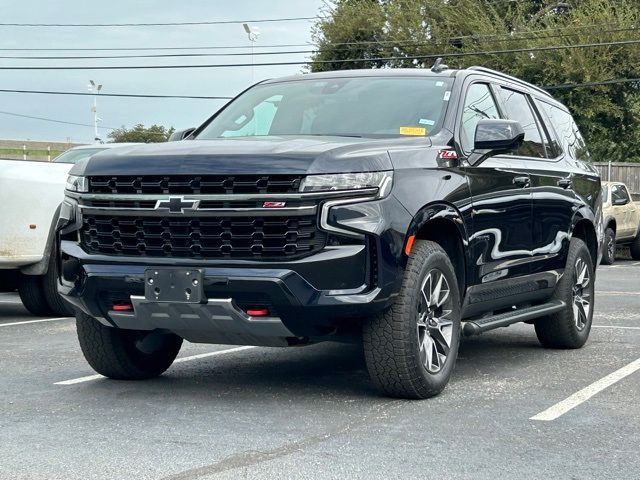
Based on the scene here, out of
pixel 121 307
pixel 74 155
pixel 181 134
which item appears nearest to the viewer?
pixel 121 307

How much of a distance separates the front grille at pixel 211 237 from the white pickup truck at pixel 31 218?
448cm

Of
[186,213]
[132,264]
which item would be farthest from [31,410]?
[186,213]

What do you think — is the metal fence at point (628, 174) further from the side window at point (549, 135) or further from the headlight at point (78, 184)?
the headlight at point (78, 184)

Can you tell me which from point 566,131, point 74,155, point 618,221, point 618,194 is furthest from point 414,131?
point 618,194

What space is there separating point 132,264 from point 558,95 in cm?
3352

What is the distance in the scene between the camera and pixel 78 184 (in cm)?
654

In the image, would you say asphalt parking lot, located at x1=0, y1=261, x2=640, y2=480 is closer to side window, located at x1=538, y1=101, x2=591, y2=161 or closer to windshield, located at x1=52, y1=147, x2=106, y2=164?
side window, located at x1=538, y1=101, x2=591, y2=161

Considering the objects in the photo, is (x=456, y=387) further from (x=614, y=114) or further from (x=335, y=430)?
(x=614, y=114)

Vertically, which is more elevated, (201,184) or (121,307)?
(201,184)

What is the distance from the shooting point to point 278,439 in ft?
17.7

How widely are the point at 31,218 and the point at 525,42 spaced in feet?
104

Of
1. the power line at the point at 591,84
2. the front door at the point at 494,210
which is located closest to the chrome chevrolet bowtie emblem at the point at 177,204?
the front door at the point at 494,210

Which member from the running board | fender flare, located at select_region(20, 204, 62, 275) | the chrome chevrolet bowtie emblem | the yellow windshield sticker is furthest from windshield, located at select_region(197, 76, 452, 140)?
fender flare, located at select_region(20, 204, 62, 275)

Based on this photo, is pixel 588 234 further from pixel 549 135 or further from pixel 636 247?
pixel 636 247
